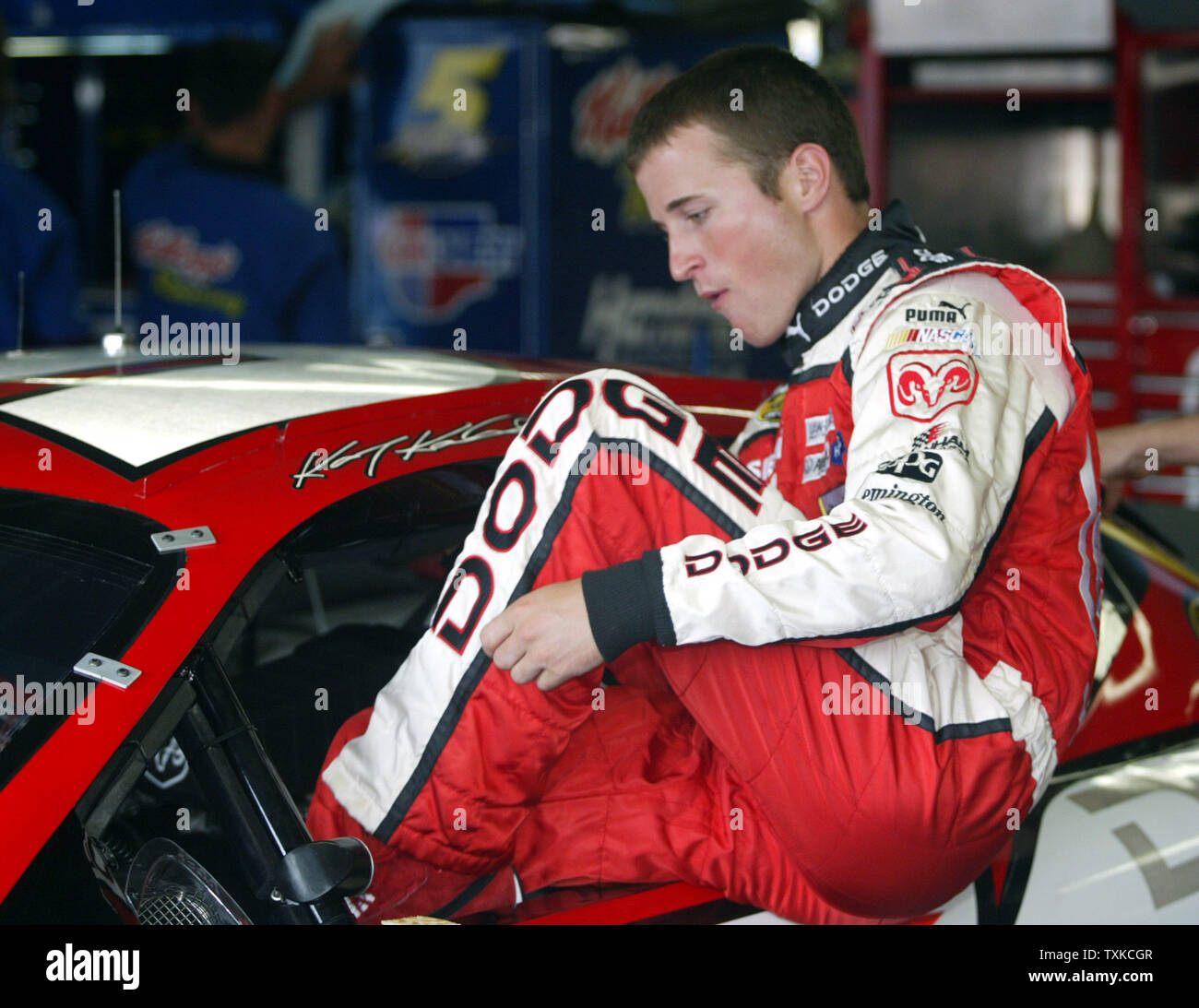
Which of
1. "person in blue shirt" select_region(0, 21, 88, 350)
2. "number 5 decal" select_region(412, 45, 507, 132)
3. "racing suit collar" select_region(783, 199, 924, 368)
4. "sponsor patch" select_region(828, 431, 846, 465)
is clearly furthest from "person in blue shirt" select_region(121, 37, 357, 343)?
"sponsor patch" select_region(828, 431, 846, 465)

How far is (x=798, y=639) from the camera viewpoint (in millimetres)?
1490

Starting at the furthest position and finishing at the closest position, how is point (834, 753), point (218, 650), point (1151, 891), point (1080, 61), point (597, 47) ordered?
point (1080, 61) < point (597, 47) < point (1151, 891) < point (834, 753) < point (218, 650)

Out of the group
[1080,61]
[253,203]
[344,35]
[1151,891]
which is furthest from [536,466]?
[1080,61]

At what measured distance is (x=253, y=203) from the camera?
3619 mm

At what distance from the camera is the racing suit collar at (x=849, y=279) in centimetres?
185

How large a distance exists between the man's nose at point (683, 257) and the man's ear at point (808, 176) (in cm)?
14

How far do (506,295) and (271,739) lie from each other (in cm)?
332

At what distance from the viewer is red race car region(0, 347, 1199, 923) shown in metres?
1.32

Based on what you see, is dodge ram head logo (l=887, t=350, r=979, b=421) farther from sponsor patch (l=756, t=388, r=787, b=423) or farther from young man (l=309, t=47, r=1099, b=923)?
sponsor patch (l=756, t=388, r=787, b=423)

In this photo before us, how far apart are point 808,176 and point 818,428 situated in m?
0.33

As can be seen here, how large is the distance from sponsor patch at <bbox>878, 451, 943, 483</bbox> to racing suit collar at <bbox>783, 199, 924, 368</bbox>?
1.30ft

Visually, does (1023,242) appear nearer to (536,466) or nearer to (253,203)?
(253,203)
